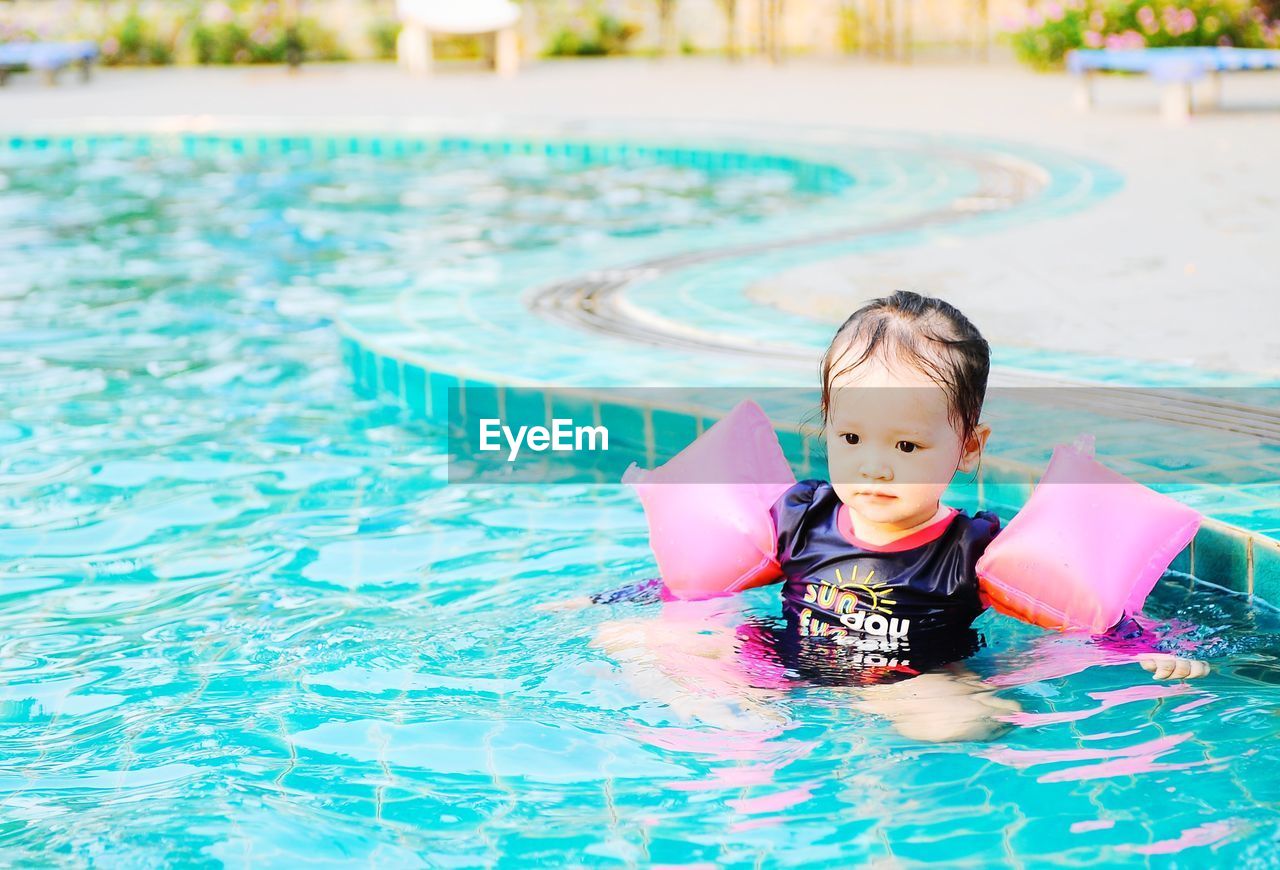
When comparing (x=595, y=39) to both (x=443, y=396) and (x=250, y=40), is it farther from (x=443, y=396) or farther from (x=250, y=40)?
(x=443, y=396)

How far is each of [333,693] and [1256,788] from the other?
5.77ft

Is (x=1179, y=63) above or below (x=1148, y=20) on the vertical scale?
below

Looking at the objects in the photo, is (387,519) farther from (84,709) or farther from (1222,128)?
(1222,128)

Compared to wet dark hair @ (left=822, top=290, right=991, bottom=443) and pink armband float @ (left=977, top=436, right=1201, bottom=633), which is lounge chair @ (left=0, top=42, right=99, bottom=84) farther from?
pink armband float @ (left=977, top=436, right=1201, bottom=633)

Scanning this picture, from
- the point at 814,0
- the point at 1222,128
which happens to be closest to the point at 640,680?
the point at 1222,128

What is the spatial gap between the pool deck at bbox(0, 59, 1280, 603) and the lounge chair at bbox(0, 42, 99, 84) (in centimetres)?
31

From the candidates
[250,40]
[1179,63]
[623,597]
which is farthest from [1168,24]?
[623,597]

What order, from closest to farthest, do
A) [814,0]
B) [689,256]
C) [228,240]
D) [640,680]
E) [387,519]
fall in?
[640,680] → [387,519] → [689,256] → [228,240] → [814,0]

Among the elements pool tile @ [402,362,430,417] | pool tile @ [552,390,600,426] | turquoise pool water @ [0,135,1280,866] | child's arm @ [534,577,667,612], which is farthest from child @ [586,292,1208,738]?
pool tile @ [402,362,430,417]

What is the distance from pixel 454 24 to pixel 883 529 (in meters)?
16.0

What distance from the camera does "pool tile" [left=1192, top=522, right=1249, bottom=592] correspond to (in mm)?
3324

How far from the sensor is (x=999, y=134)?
1091 centimetres

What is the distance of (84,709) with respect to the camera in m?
3.26

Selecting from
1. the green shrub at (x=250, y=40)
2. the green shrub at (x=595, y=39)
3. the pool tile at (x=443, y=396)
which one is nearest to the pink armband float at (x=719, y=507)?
the pool tile at (x=443, y=396)
